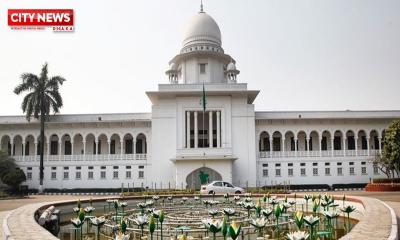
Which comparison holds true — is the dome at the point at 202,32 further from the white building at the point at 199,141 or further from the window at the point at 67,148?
the window at the point at 67,148

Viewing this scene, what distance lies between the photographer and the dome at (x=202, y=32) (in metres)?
46.3

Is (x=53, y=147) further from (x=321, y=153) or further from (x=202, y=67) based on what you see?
(x=321, y=153)

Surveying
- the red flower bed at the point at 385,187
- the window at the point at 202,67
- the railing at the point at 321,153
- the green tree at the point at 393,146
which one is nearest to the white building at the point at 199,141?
the window at the point at 202,67

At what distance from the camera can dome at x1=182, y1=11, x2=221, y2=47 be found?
152 ft

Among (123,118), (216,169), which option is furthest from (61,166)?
(216,169)

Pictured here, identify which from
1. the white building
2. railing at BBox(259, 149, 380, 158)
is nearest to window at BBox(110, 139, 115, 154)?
the white building

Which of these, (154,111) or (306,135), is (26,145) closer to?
(154,111)

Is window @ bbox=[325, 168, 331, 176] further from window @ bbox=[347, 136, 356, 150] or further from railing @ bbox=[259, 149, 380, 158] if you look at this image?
window @ bbox=[347, 136, 356, 150]

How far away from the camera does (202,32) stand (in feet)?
152

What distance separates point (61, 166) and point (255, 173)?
19380 millimetres

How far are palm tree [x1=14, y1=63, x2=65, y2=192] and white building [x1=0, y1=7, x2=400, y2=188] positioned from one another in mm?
2728

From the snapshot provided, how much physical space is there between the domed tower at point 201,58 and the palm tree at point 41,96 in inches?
456

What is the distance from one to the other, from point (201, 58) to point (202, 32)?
337 cm

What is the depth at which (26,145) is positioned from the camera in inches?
1802
